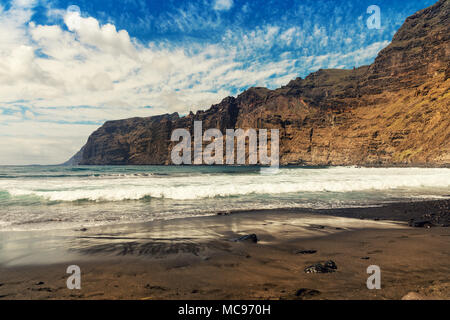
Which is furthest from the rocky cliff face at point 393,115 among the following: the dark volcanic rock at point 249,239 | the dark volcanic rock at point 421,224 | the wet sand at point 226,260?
the dark volcanic rock at point 249,239

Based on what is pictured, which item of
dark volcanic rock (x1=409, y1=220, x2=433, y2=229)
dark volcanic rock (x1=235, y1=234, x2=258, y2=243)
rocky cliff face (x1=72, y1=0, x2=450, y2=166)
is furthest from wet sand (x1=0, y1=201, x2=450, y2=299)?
rocky cliff face (x1=72, y1=0, x2=450, y2=166)

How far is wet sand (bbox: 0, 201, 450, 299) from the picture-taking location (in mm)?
3236

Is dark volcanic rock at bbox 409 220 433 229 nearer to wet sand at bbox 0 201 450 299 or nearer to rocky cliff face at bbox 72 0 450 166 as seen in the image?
wet sand at bbox 0 201 450 299

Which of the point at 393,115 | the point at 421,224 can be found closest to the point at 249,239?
the point at 421,224

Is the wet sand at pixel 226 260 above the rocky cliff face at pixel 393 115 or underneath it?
underneath

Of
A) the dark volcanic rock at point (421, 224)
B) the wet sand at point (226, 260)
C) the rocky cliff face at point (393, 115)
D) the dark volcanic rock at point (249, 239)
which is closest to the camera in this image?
the wet sand at point (226, 260)

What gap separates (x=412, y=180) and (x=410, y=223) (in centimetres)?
1792

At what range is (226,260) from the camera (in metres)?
4.59

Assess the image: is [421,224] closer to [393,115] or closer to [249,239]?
[249,239]

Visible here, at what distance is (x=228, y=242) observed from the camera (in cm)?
587

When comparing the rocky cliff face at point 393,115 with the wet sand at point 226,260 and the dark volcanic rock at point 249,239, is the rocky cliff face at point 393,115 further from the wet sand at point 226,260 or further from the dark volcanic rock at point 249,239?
the dark volcanic rock at point 249,239

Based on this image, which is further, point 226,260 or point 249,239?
point 249,239

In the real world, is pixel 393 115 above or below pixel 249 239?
above

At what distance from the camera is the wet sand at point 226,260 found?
3236 mm
